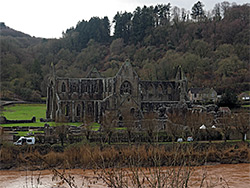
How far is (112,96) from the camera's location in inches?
1837

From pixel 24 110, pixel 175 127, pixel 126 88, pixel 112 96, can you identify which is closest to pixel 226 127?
pixel 175 127

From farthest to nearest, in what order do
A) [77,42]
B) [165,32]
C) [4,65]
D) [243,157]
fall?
[77,42] → [165,32] → [4,65] → [243,157]

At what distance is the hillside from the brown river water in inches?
1630

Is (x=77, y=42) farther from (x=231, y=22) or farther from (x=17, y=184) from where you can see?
(x=17, y=184)

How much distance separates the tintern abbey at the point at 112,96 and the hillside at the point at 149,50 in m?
18.7

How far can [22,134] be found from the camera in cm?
3491

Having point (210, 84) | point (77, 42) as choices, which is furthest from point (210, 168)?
point (77, 42)

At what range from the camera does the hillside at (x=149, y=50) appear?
73375mm

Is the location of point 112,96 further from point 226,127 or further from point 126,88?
point 226,127

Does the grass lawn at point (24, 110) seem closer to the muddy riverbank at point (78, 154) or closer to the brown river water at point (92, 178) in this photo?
the muddy riverbank at point (78, 154)

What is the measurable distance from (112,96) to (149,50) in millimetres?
57931

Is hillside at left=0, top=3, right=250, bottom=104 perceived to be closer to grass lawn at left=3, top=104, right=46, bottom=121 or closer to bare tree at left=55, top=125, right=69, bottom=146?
grass lawn at left=3, top=104, right=46, bottom=121

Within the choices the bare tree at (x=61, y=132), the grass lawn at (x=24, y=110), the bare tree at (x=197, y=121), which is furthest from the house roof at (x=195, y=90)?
the bare tree at (x=61, y=132)

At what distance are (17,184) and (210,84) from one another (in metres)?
54.3
